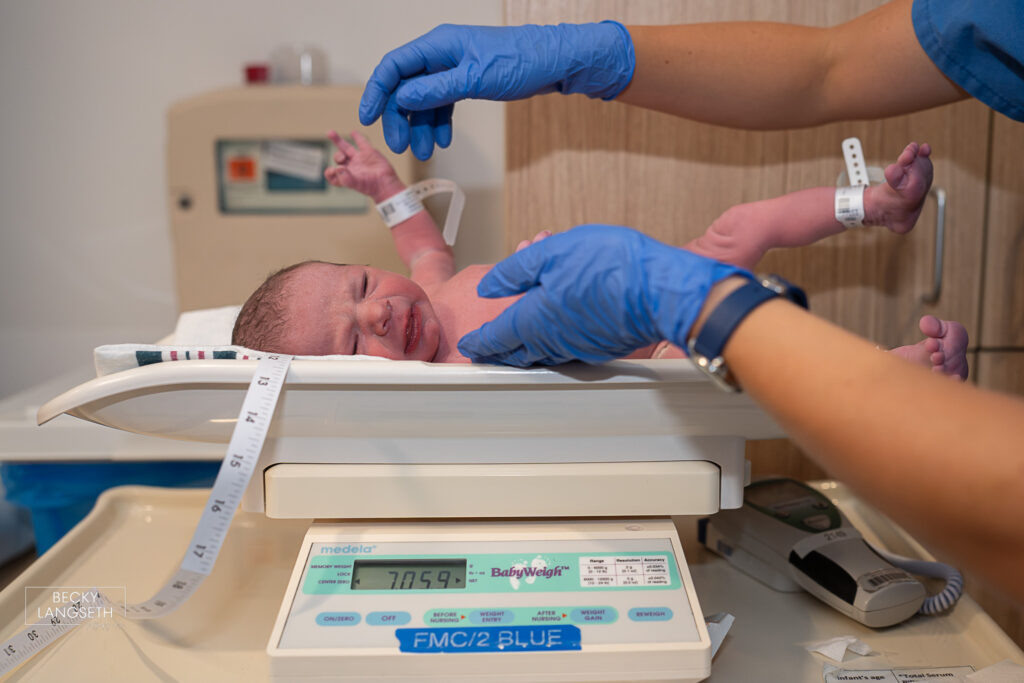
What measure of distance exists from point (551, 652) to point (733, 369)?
30 centimetres

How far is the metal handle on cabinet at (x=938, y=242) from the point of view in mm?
1363

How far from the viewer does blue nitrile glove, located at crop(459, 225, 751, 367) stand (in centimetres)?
61

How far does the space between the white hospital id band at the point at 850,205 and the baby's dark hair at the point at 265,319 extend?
2.59 ft

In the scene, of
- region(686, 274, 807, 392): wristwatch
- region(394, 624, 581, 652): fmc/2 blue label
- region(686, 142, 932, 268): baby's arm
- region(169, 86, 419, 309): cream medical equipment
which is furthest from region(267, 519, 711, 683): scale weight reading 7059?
region(169, 86, 419, 309): cream medical equipment

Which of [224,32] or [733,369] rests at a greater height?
[224,32]

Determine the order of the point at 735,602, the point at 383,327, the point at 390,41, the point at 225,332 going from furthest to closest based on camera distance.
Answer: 1. the point at 390,41
2. the point at 225,332
3. the point at 383,327
4. the point at 735,602

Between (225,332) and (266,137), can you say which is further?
(266,137)

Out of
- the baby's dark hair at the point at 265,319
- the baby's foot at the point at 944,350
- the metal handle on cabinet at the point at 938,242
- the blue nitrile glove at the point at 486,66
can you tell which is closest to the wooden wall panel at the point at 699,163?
the metal handle on cabinet at the point at 938,242

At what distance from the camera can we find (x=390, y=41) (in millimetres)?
1674

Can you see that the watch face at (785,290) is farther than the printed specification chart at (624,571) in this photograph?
No

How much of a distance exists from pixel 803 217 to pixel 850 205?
0.08 meters

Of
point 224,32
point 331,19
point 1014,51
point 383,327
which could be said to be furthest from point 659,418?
point 224,32

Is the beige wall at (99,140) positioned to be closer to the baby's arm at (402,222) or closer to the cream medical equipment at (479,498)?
the baby's arm at (402,222)

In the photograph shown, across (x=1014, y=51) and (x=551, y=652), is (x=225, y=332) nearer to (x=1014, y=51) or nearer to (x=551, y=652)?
(x=551, y=652)
